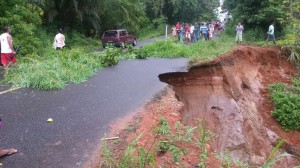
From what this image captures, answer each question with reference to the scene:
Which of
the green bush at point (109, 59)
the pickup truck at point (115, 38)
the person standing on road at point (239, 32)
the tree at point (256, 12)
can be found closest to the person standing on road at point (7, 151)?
the green bush at point (109, 59)

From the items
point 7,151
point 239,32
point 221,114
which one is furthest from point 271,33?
point 7,151

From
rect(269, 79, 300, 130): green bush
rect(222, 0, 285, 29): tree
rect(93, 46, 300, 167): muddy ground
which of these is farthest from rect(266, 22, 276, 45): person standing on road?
rect(269, 79, 300, 130): green bush

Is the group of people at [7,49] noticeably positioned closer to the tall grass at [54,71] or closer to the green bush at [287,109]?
the tall grass at [54,71]

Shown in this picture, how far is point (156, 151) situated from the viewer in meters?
5.70

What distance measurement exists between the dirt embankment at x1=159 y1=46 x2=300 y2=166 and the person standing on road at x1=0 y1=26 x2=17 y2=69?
521cm

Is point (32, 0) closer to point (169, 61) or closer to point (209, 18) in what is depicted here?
point (169, 61)

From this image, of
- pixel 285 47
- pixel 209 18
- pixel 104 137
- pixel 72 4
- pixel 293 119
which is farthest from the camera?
pixel 209 18

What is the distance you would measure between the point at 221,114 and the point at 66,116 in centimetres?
510

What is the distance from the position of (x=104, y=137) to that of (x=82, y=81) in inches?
188

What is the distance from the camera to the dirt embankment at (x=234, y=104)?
938cm

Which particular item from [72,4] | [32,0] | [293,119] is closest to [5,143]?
[293,119]

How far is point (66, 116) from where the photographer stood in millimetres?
7176

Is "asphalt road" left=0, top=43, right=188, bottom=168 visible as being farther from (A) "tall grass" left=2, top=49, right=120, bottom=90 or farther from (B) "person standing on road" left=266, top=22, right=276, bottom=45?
(B) "person standing on road" left=266, top=22, right=276, bottom=45

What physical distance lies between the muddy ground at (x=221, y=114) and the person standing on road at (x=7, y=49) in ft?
17.1
